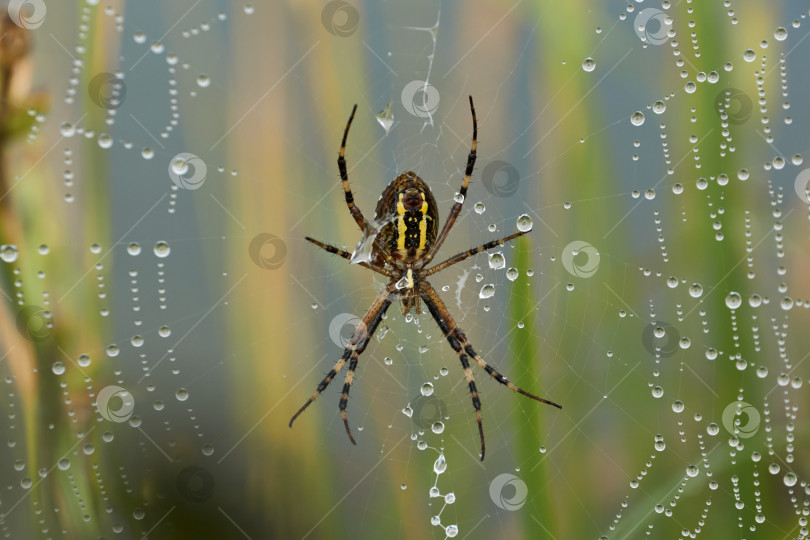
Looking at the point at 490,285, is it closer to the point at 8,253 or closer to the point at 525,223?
the point at 525,223

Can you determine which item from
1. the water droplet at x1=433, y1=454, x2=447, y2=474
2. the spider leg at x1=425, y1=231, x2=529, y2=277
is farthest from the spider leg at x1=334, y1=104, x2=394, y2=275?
the water droplet at x1=433, y1=454, x2=447, y2=474

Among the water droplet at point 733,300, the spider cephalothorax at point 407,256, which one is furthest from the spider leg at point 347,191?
the water droplet at point 733,300

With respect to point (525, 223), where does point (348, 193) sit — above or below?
above

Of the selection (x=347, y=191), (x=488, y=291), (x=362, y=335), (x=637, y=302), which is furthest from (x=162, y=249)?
(x=637, y=302)

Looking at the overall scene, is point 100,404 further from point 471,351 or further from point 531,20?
point 531,20

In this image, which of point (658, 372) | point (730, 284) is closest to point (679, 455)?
point (658, 372)

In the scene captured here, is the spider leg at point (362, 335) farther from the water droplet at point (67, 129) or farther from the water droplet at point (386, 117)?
the water droplet at point (67, 129)
